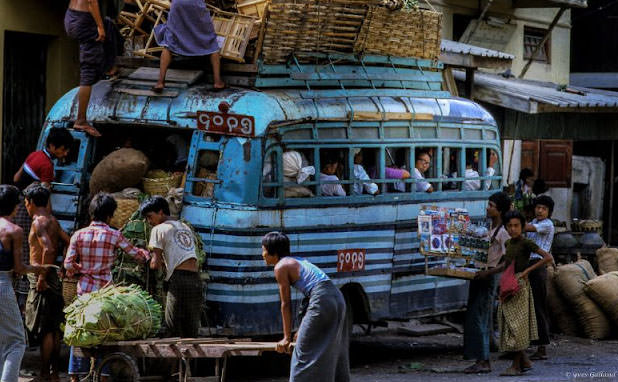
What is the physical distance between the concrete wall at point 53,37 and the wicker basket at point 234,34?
3948mm

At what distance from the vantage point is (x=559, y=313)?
15.4m

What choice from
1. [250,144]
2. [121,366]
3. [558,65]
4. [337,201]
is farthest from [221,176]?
[558,65]

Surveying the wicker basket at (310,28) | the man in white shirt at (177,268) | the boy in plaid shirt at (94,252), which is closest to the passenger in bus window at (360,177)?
the wicker basket at (310,28)

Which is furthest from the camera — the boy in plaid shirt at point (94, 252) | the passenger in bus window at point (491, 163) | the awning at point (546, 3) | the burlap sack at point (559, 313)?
the awning at point (546, 3)

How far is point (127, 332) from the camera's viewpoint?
9766 mm

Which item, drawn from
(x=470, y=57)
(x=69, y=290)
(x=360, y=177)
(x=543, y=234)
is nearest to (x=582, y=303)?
(x=543, y=234)

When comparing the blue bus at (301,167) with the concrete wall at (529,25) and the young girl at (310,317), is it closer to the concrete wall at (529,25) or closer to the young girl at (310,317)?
the young girl at (310,317)

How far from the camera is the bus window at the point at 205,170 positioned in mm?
11414

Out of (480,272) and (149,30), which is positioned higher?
(149,30)

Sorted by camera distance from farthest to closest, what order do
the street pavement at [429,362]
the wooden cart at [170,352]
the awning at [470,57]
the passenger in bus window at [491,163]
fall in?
the awning at [470,57] → the passenger in bus window at [491,163] → the street pavement at [429,362] → the wooden cart at [170,352]

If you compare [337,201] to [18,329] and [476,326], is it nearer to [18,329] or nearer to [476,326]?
[476,326]

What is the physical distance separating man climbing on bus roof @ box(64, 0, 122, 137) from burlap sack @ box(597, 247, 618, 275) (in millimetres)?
7550

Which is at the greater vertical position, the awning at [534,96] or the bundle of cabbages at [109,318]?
the awning at [534,96]

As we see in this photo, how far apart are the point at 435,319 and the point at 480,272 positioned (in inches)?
109
